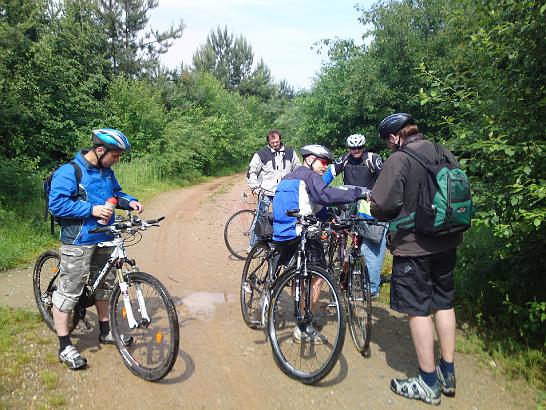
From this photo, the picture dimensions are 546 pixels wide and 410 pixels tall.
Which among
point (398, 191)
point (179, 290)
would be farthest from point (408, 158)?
point (179, 290)

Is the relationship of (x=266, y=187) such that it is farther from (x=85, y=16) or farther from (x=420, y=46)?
(x=85, y=16)

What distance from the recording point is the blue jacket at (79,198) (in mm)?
3387

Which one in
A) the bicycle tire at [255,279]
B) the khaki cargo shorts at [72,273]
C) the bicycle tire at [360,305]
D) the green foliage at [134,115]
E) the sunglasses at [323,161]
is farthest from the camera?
the green foliage at [134,115]

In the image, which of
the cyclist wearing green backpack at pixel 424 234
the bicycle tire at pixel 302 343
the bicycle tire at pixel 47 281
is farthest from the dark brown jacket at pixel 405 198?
the bicycle tire at pixel 47 281

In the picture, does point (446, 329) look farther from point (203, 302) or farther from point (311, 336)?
point (203, 302)

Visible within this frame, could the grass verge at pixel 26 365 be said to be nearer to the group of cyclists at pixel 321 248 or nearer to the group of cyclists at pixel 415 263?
the group of cyclists at pixel 321 248

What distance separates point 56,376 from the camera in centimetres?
338

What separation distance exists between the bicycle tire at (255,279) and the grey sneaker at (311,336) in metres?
0.75

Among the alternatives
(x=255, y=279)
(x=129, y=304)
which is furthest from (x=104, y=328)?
(x=255, y=279)

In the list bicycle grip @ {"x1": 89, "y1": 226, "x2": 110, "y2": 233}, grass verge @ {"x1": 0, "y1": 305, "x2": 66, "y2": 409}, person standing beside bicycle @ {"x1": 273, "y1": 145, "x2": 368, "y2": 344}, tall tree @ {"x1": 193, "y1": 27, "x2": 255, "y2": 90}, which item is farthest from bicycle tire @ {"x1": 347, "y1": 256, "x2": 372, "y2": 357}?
tall tree @ {"x1": 193, "y1": 27, "x2": 255, "y2": 90}

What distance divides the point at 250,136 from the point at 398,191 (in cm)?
2709

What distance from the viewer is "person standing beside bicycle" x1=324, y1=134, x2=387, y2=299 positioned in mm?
4762

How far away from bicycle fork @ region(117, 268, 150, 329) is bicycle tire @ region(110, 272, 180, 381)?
0.06 feet

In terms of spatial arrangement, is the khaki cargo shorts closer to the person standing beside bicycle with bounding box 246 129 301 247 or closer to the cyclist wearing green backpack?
the cyclist wearing green backpack
